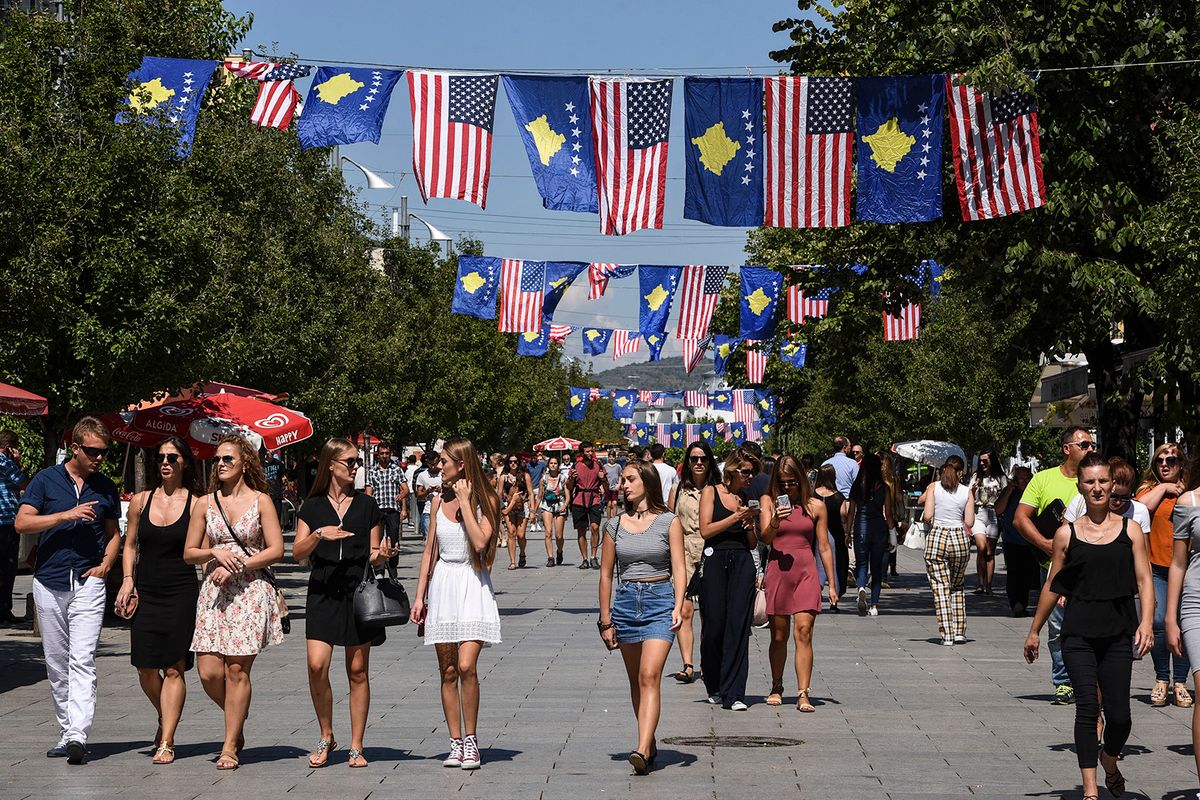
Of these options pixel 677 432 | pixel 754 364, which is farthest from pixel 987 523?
pixel 677 432

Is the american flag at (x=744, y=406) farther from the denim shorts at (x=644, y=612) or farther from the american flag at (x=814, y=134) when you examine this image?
the denim shorts at (x=644, y=612)

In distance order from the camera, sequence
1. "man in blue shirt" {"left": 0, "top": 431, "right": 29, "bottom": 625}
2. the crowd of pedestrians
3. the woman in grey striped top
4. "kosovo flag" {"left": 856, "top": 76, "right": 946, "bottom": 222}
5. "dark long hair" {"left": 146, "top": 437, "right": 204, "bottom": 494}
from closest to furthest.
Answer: the crowd of pedestrians → the woman in grey striped top → "dark long hair" {"left": 146, "top": 437, "right": 204, "bottom": 494} → "man in blue shirt" {"left": 0, "top": 431, "right": 29, "bottom": 625} → "kosovo flag" {"left": 856, "top": 76, "right": 946, "bottom": 222}

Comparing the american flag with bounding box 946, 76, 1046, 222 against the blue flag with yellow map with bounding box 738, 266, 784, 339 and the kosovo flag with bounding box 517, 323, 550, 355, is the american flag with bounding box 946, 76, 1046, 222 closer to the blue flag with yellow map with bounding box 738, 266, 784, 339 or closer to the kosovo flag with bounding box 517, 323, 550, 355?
the blue flag with yellow map with bounding box 738, 266, 784, 339

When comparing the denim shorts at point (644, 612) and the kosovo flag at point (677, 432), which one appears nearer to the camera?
the denim shorts at point (644, 612)

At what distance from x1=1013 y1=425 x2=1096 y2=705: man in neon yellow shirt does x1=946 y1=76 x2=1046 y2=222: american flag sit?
250 inches

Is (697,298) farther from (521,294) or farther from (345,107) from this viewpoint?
(345,107)

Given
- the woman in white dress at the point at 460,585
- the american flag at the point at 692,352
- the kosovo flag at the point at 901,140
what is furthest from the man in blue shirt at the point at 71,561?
the american flag at the point at 692,352

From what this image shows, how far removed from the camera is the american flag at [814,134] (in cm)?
1702

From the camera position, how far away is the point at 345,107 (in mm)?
16641

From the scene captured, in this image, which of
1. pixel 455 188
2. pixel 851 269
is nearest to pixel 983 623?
pixel 851 269

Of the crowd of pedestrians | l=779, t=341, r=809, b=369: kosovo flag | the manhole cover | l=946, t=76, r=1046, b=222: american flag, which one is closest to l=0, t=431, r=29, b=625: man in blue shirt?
the crowd of pedestrians

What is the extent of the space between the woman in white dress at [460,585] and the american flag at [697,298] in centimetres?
2105

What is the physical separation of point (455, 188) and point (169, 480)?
826cm

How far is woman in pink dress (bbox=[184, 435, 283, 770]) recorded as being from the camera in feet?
28.4
